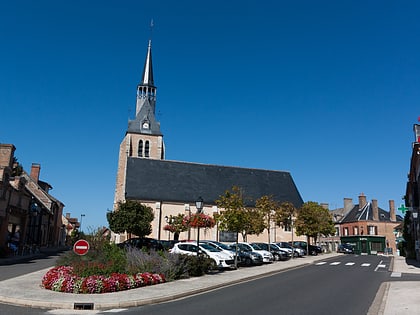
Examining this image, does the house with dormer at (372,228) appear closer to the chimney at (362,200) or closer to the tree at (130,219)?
the chimney at (362,200)

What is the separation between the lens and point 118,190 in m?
51.8

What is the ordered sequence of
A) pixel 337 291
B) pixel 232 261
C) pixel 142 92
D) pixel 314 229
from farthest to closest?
1. pixel 142 92
2. pixel 314 229
3. pixel 232 261
4. pixel 337 291

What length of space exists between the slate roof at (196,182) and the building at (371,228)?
1406 centimetres

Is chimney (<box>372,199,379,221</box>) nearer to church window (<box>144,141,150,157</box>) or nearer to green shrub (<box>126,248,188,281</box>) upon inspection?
church window (<box>144,141,150,157</box>)

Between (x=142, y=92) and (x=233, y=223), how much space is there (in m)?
46.0

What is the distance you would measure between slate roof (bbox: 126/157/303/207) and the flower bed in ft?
113

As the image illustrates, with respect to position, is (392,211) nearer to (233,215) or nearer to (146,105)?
(146,105)

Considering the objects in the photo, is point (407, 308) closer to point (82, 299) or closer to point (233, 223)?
point (82, 299)

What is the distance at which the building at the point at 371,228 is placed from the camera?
62188 millimetres

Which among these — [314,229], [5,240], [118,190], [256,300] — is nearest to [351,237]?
[314,229]

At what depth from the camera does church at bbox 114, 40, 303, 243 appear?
1876 inches

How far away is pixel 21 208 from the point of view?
31047mm

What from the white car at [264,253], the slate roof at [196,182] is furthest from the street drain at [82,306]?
the slate roof at [196,182]

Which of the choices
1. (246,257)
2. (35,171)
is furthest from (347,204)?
(35,171)
